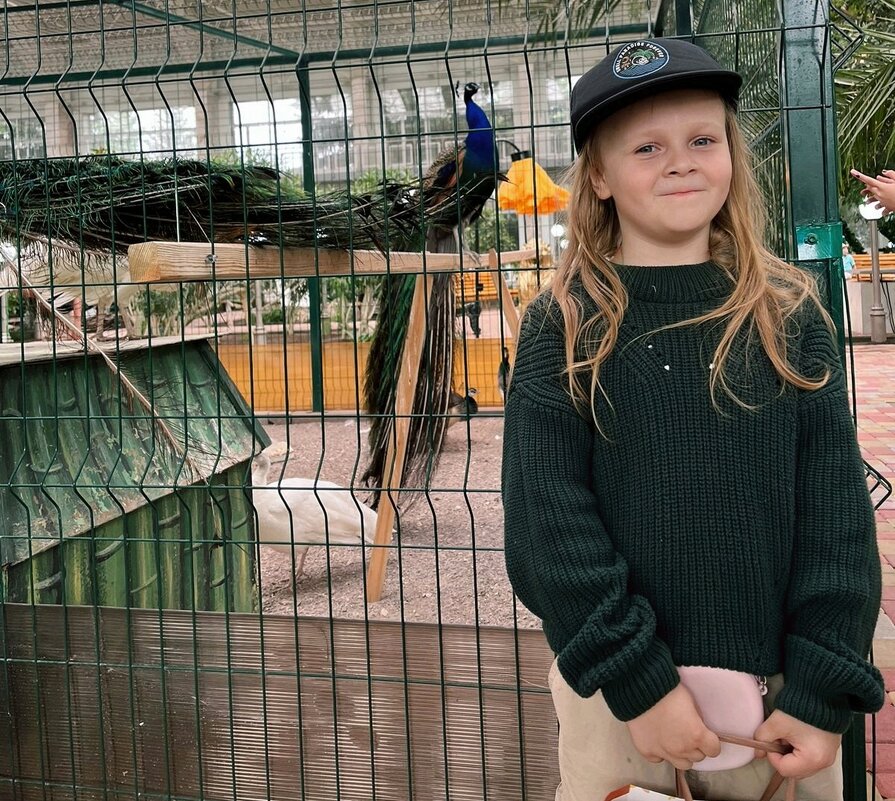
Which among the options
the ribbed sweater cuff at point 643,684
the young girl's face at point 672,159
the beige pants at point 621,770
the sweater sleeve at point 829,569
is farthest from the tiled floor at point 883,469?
the young girl's face at point 672,159

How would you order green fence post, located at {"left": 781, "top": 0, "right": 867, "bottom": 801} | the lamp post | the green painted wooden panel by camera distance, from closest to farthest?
green fence post, located at {"left": 781, "top": 0, "right": 867, "bottom": 801} → the green painted wooden panel → the lamp post

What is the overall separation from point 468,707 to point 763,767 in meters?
0.79

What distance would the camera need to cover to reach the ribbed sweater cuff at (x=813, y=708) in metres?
0.99

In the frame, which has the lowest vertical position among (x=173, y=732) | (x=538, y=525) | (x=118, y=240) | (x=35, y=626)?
(x=173, y=732)

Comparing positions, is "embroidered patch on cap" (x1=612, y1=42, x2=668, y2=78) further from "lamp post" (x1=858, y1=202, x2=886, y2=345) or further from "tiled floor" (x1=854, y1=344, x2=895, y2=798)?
"lamp post" (x1=858, y1=202, x2=886, y2=345)

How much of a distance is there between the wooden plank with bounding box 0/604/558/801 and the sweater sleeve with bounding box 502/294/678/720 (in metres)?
0.72

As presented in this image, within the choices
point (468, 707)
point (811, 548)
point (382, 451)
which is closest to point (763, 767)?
point (811, 548)

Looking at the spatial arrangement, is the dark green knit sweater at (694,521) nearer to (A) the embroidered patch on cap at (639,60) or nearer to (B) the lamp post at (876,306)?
(A) the embroidered patch on cap at (639,60)

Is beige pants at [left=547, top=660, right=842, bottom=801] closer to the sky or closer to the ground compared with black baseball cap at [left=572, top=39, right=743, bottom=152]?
closer to the ground

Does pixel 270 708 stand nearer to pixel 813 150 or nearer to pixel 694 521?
pixel 694 521

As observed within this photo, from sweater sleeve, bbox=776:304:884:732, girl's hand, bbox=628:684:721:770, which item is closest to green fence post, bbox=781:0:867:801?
sweater sleeve, bbox=776:304:884:732

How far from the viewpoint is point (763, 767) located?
108 centimetres

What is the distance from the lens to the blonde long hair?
1073mm

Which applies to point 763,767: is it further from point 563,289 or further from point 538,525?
point 563,289
